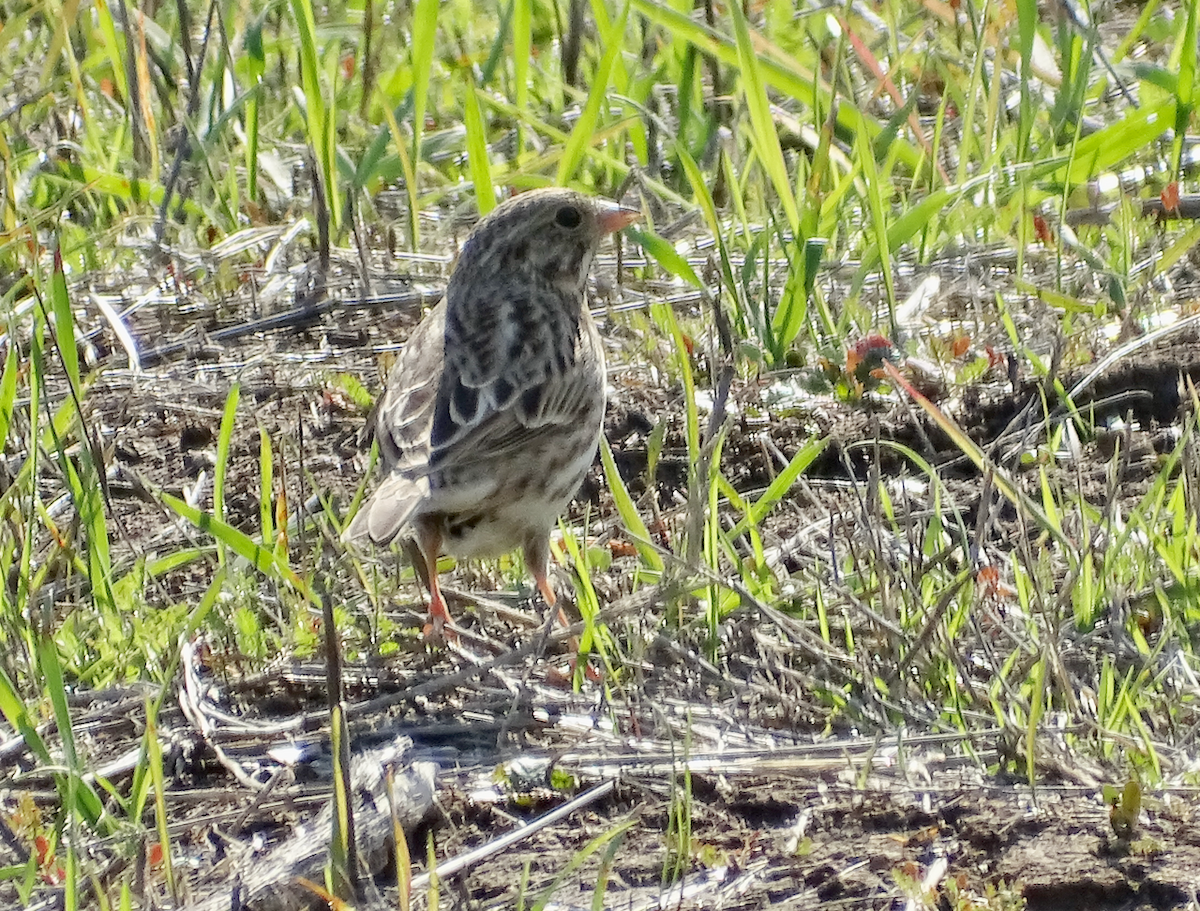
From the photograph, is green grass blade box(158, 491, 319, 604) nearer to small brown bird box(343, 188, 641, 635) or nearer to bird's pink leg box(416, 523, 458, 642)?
small brown bird box(343, 188, 641, 635)

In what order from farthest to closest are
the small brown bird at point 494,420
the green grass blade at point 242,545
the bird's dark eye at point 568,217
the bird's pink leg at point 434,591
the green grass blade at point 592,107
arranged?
the green grass blade at point 592,107
the bird's dark eye at point 568,217
the small brown bird at point 494,420
the bird's pink leg at point 434,591
the green grass blade at point 242,545

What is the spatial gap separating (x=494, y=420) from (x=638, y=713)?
1058 millimetres

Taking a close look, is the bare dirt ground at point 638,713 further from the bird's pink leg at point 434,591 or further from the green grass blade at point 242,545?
the green grass blade at point 242,545

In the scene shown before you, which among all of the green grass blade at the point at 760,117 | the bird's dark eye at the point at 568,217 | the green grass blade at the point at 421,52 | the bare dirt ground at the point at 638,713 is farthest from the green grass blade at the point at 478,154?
the green grass blade at the point at 760,117

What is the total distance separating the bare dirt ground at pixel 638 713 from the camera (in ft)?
10.6

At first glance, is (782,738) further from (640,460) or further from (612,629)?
(640,460)

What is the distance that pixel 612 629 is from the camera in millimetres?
4301

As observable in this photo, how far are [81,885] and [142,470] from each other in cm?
232

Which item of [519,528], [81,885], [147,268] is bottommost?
[81,885]

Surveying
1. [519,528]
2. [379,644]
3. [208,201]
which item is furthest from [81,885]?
[208,201]

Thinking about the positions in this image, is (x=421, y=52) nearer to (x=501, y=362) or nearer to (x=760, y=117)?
(x=760, y=117)

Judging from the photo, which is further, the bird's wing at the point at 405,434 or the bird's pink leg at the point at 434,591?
the bird's pink leg at the point at 434,591

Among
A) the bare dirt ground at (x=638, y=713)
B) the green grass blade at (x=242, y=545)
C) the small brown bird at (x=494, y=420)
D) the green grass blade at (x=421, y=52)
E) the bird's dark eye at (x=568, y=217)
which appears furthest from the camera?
the green grass blade at (x=421, y=52)

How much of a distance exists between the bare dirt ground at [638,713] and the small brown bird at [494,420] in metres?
0.21
